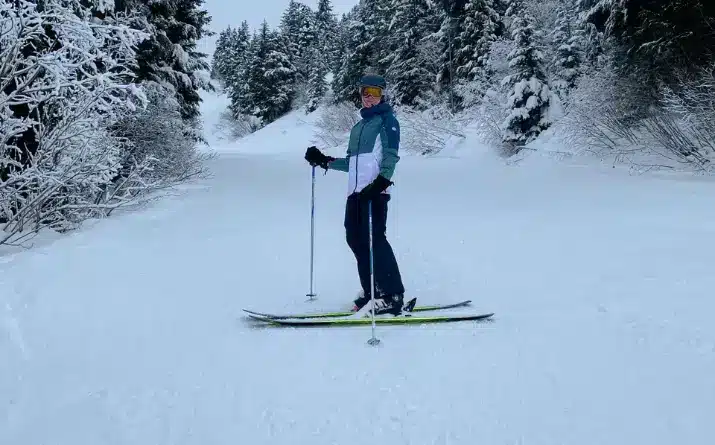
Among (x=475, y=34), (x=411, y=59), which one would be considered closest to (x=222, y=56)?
(x=411, y=59)

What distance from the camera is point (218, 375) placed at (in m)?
3.15

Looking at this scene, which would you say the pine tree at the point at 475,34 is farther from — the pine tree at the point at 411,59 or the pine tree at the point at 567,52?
the pine tree at the point at 411,59

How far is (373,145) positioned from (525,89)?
59.5 ft

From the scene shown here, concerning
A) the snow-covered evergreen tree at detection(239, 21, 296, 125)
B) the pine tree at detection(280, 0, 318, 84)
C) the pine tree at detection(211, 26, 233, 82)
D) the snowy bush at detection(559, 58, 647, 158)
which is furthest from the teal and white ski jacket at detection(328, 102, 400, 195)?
the pine tree at detection(211, 26, 233, 82)

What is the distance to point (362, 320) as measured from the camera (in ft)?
13.3

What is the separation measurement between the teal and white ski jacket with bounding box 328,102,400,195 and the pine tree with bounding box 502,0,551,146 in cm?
1764

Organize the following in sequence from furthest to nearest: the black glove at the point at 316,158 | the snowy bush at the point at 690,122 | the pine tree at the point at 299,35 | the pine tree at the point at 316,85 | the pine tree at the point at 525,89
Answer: the pine tree at the point at 299,35 → the pine tree at the point at 316,85 → the pine tree at the point at 525,89 → the snowy bush at the point at 690,122 → the black glove at the point at 316,158

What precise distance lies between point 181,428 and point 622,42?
15.9 metres

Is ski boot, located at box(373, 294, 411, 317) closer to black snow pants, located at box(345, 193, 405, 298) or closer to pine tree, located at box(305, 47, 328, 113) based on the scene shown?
black snow pants, located at box(345, 193, 405, 298)

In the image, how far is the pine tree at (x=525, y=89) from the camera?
20.3m

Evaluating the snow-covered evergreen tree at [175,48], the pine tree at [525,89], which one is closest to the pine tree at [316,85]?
the snow-covered evergreen tree at [175,48]

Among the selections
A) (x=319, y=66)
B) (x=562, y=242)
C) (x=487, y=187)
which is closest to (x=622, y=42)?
(x=487, y=187)

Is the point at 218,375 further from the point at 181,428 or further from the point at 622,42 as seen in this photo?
the point at 622,42

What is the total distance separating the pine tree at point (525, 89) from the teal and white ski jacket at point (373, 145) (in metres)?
17.6
